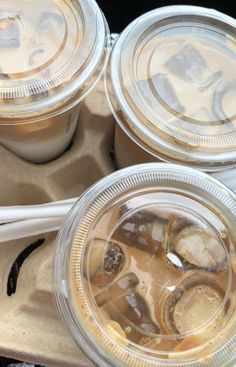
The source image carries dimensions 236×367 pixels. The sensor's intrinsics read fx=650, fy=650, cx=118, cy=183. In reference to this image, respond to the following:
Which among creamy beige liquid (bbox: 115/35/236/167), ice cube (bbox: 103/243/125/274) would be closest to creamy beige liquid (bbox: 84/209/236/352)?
ice cube (bbox: 103/243/125/274)

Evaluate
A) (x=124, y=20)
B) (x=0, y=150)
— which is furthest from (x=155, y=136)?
(x=124, y=20)

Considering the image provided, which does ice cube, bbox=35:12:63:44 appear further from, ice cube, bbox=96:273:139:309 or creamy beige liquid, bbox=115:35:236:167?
ice cube, bbox=96:273:139:309

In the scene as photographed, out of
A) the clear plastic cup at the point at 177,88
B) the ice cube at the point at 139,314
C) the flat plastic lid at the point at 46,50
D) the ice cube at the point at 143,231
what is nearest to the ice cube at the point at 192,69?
the clear plastic cup at the point at 177,88

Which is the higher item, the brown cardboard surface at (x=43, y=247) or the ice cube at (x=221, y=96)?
the ice cube at (x=221, y=96)

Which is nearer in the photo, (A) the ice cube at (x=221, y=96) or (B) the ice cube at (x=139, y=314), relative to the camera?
(B) the ice cube at (x=139, y=314)

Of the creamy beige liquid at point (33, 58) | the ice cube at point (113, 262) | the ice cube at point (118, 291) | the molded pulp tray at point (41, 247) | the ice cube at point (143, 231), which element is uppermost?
the creamy beige liquid at point (33, 58)

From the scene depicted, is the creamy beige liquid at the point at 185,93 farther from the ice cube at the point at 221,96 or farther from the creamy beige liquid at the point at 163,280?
the creamy beige liquid at the point at 163,280
